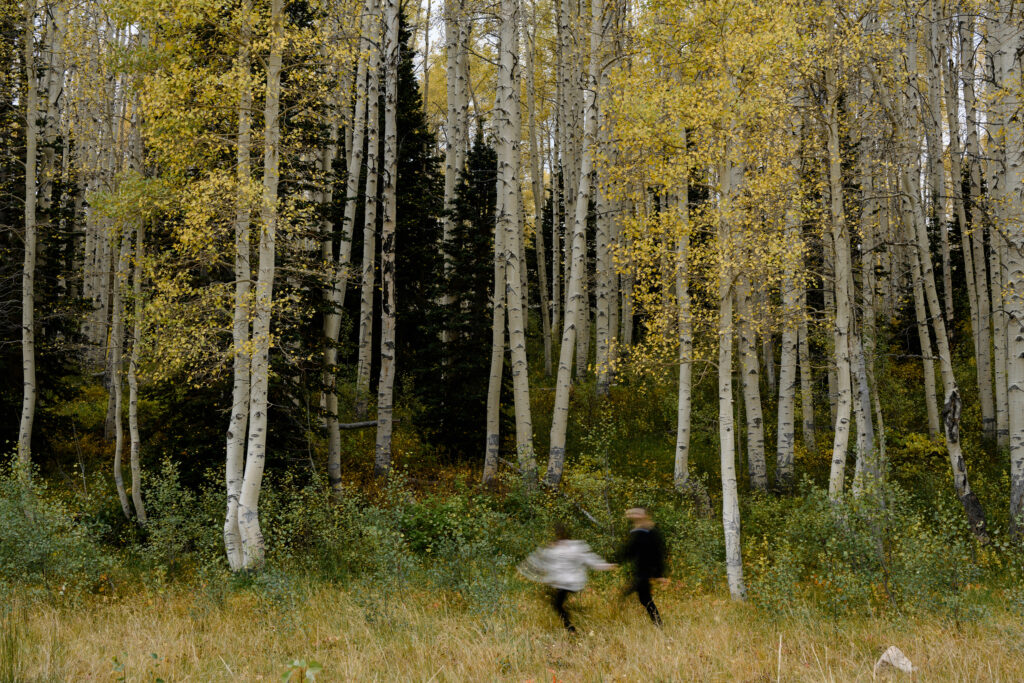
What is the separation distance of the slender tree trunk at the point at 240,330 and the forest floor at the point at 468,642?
1.24 metres

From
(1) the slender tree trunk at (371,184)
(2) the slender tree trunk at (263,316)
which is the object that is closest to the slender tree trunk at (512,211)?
(1) the slender tree trunk at (371,184)

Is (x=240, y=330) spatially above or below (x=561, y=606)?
above

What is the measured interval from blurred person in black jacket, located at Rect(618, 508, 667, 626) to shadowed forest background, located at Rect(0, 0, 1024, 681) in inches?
20.4

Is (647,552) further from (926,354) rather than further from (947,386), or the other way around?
(926,354)

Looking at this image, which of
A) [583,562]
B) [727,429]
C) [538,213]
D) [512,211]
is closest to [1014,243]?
[727,429]

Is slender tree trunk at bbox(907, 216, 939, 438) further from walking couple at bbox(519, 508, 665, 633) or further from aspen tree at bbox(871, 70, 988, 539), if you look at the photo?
walking couple at bbox(519, 508, 665, 633)

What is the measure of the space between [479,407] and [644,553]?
28.2 feet

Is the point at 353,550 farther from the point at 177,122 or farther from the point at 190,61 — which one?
the point at 190,61

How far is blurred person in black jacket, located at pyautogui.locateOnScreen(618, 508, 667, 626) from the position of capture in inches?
276

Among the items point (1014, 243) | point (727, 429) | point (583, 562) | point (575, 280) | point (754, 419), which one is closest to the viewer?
point (583, 562)

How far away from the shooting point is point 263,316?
31.2 ft

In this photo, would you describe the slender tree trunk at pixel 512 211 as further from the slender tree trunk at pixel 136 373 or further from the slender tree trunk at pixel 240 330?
the slender tree trunk at pixel 136 373

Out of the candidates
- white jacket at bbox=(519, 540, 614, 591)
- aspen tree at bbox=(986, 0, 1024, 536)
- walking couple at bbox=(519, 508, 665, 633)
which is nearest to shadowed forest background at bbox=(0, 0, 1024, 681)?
aspen tree at bbox=(986, 0, 1024, 536)

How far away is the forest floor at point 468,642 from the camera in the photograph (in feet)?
18.2
